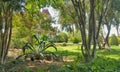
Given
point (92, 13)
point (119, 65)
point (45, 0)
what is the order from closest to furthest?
1. point (119, 65)
2. point (92, 13)
3. point (45, 0)

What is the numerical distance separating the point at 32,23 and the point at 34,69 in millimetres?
18404

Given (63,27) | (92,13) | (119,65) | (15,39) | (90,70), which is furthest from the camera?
(63,27)

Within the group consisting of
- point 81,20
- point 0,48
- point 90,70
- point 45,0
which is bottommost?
point 90,70

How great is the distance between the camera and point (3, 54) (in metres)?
9.96

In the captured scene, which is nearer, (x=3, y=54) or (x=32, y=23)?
(x=3, y=54)

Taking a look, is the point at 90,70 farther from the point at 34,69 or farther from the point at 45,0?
the point at 45,0

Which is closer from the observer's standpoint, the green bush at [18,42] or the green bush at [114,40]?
the green bush at [18,42]

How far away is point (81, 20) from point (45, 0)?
3.84 meters

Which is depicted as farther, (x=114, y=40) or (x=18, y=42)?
(x=114, y=40)

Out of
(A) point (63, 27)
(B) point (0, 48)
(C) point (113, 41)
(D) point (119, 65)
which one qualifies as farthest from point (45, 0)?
(A) point (63, 27)

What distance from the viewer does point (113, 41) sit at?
127 ft

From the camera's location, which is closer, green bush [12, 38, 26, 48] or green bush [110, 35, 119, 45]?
green bush [12, 38, 26, 48]

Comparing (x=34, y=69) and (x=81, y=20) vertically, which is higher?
(x=81, y=20)

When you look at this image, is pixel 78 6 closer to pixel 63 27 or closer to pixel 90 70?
pixel 90 70
